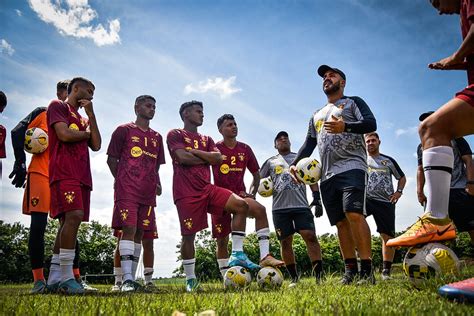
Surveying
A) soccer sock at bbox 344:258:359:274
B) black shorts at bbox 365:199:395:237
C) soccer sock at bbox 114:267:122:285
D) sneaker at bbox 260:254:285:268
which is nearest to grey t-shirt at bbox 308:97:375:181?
soccer sock at bbox 344:258:359:274

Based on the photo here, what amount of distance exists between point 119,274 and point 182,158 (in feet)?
8.76

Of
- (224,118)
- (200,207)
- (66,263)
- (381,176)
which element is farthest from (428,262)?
(381,176)

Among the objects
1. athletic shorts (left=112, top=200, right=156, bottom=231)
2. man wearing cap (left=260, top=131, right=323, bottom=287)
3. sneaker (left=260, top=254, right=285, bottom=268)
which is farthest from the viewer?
man wearing cap (left=260, top=131, right=323, bottom=287)

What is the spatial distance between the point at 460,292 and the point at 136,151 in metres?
5.28

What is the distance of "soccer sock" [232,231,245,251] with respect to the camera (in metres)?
5.76

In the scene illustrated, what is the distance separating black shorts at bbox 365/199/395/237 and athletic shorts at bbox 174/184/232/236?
→ 3.91m

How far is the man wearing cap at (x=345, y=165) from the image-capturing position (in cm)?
520

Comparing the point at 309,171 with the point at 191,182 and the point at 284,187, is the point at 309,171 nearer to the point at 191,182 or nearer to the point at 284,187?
the point at 284,187

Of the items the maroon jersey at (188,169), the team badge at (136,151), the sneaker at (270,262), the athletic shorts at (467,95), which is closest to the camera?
the athletic shorts at (467,95)

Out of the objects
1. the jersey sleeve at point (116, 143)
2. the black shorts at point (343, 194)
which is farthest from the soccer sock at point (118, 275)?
the black shorts at point (343, 194)

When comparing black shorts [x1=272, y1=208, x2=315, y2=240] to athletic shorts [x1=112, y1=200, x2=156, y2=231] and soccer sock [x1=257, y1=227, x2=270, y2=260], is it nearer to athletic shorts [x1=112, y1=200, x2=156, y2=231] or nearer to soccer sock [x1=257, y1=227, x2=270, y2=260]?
soccer sock [x1=257, y1=227, x2=270, y2=260]

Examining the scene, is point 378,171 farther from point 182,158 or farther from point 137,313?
point 137,313

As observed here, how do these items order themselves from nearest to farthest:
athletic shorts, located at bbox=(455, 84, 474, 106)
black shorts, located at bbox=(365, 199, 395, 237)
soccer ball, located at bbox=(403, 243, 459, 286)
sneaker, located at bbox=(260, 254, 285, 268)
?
athletic shorts, located at bbox=(455, 84, 474, 106) < soccer ball, located at bbox=(403, 243, 459, 286) < sneaker, located at bbox=(260, 254, 285, 268) < black shorts, located at bbox=(365, 199, 395, 237)

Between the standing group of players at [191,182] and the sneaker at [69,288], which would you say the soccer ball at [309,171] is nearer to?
the standing group of players at [191,182]
